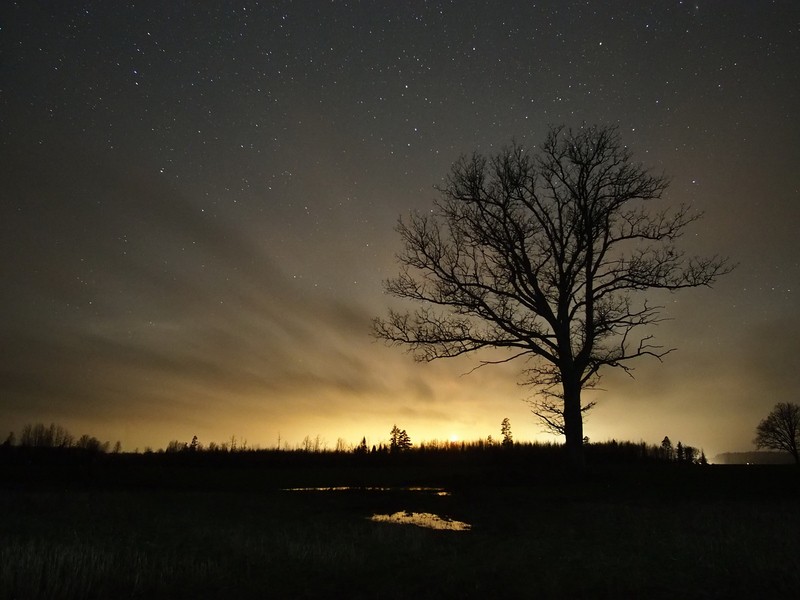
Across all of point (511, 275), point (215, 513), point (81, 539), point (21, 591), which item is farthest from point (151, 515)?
point (511, 275)

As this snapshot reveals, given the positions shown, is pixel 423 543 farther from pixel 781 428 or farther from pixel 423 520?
pixel 781 428

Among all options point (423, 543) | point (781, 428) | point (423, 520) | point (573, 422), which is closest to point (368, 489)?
point (423, 520)

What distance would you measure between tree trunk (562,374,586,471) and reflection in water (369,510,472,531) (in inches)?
362

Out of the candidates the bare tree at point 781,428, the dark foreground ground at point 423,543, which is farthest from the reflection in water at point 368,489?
the bare tree at point 781,428

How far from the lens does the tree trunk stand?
72.0 ft

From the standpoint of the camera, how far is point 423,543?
10.8 meters

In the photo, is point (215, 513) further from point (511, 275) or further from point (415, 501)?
point (511, 275)

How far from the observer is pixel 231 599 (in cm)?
775

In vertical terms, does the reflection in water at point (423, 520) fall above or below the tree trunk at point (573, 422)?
below

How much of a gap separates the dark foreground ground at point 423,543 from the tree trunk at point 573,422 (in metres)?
1.77

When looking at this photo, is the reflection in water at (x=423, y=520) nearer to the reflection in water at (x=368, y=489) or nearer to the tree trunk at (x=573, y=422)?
the reflection in water at (x=368, y=489)

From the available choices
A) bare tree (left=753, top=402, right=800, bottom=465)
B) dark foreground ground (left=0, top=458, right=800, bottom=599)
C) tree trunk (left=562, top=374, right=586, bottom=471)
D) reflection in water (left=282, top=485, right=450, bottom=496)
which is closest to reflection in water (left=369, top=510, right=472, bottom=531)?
dark foreground ground (left=0, top=458, right=800, bottom=599)

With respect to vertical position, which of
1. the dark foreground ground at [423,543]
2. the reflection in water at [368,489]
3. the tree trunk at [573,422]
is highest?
the tree trunk at [573,422]

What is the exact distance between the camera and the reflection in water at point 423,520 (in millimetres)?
13150
